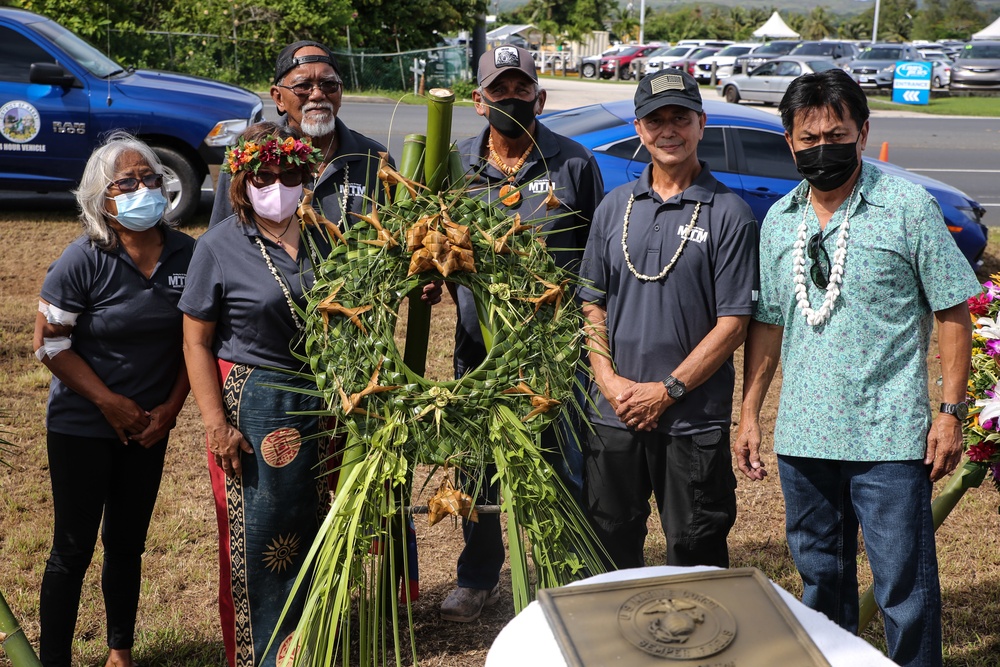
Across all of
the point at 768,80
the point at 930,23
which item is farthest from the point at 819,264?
the point at 930,23

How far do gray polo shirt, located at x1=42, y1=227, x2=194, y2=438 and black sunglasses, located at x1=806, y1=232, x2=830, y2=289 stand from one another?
6.67ft

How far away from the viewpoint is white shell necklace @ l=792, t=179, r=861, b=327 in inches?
113

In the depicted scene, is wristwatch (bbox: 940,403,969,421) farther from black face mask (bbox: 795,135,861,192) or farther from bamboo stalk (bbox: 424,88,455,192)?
bamboo stalk (bbox: 424,88,455,192)

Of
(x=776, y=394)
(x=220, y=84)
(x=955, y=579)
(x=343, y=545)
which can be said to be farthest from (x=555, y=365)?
(x=220, y=84)

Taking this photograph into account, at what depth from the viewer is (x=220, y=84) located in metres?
10.0

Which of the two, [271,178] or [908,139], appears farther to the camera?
[908,139]

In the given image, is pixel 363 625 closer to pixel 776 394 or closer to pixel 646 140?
pixel 646 140

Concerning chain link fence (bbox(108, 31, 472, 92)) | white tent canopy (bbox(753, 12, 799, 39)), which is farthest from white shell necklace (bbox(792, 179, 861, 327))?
white tent canopy (bbox(753, 12, 799, 39))

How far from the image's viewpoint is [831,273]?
2.88m

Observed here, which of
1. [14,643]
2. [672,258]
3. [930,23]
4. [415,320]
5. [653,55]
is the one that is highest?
[930,23]

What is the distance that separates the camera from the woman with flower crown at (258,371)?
3002mm

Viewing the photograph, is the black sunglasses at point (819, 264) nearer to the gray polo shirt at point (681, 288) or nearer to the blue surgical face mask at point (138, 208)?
the gray polo shirt at point (681, 288)

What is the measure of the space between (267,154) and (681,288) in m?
1.36

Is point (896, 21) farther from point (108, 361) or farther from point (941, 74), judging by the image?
point (108, 361)
